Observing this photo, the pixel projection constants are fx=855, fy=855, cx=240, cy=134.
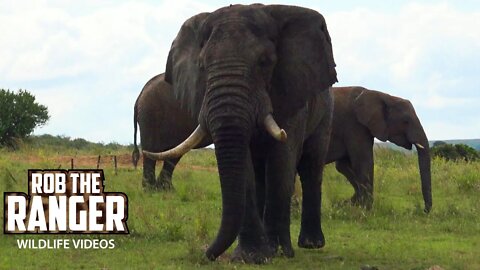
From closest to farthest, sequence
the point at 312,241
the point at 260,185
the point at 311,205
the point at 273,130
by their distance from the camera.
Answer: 1. the point at 273,130
2. the point at 260,185
3. the point at 312,241
4. the point at 311,205

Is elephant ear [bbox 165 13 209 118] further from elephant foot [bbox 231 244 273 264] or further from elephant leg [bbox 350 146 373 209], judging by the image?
elephant leg [bbox 350 146 373 209]

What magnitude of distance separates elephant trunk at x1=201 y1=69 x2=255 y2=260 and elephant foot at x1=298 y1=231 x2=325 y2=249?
2.33 metres

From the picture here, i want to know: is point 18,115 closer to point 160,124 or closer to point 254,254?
point 160,124

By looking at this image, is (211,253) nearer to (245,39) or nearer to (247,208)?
(247,208)

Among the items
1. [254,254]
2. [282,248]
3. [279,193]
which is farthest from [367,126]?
[254,254]

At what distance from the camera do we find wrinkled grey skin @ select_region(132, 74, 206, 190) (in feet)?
46.4

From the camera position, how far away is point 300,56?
7.07 meters

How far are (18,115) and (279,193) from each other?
101 ft

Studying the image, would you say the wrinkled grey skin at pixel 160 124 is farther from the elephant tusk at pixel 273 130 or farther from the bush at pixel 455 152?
the bush at pixel 455 152

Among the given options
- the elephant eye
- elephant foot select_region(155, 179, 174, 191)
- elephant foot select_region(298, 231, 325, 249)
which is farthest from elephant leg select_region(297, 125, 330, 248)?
elephant foot select_region(155, 179, 174, 191)

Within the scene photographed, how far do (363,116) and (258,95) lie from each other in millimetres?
7329

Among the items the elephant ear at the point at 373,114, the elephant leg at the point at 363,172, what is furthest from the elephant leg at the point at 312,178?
the elephant ear at the point at 373,114

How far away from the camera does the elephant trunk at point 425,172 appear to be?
12.1 m

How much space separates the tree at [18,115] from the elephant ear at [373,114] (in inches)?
909
